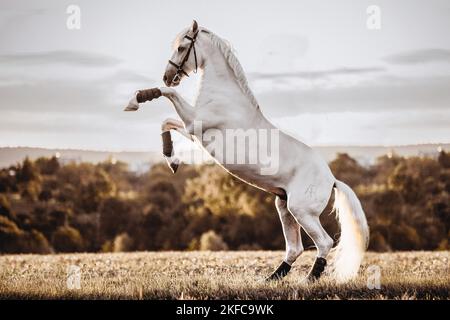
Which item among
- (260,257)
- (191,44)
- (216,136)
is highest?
(191,44)

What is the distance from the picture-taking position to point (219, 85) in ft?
20.8

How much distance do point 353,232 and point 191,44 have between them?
2632 mm

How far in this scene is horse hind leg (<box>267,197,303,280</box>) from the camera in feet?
21.9

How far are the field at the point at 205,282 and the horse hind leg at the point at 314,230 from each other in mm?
127

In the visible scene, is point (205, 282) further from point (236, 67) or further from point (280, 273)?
point (236, 67)

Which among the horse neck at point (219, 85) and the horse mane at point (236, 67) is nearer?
the horse neck at point (219, 85)

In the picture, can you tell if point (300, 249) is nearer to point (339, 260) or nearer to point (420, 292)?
point (339, 260)

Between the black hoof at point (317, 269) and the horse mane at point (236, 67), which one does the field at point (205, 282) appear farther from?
the horse mane at point (236, 67)

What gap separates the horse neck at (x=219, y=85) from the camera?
627 centimetres

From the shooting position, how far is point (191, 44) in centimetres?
635

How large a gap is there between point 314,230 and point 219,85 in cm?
177

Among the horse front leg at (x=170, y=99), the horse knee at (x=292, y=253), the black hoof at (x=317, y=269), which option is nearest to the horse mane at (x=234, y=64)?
the horse front leg at (x=170, y=99)
